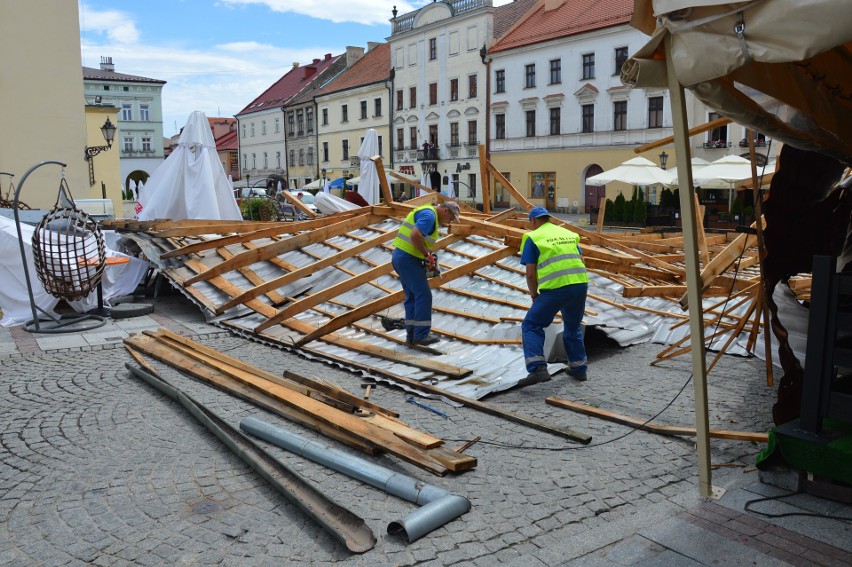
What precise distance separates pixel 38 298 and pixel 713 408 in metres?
8.60

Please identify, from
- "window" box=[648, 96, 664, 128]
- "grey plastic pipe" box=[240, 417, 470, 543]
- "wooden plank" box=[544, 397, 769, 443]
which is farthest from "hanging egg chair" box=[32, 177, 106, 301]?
"window" box=[648, 96, 664, 128]

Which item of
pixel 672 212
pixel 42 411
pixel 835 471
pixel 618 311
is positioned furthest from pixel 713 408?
pixel 672 212

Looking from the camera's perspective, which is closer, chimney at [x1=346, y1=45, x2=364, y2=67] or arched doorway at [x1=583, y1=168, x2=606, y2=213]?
arched doorway at [x1=583, y1=168, x2=606, y2=213]

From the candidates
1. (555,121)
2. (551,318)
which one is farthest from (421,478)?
(555,121)

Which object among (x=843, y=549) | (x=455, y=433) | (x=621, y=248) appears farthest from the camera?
(x=621, y=248)

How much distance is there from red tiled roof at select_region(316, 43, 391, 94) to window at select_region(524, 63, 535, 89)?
1186 centimetres

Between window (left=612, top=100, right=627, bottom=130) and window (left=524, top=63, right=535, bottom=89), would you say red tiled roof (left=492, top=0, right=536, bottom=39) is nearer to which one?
window (left=524, top=63, right=535, bottom=89)

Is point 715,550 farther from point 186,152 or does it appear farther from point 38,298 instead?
point 186,152

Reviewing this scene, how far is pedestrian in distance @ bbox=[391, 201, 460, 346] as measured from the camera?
7469mm

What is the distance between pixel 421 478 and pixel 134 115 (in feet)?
181

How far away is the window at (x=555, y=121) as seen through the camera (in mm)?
36125

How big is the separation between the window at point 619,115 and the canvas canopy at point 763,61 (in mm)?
29733

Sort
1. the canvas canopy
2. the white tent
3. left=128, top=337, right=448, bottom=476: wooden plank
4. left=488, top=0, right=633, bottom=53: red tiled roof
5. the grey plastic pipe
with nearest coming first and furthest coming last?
1. the canvas canopy
2. the grey plastic pipe
3. left=128, top=337, right=448, bottom=476: wooden plank
4. the white tent
5. left=488, top=0, right=633, bottom=53: red tiled roof

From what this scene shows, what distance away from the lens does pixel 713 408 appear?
5.32 m
